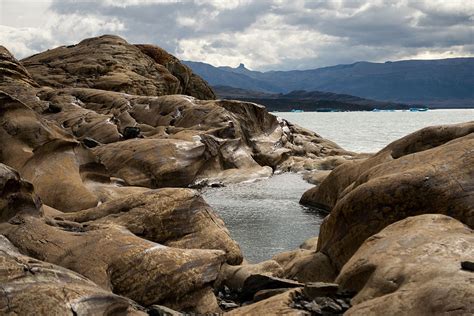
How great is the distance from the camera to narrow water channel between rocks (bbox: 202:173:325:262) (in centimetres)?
2662

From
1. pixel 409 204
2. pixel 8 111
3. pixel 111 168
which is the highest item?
pixel 8 111

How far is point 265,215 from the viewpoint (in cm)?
3375

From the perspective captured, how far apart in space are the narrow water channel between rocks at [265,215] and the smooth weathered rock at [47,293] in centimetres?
1241

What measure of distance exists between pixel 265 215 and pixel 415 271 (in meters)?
23.1

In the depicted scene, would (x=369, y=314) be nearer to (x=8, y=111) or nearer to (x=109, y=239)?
(x=109, y=239)

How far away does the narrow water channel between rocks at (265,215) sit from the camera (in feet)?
87.4

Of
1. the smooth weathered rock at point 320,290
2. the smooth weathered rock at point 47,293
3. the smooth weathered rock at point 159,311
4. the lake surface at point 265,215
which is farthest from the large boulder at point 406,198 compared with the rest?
the lake surface at point 265,215

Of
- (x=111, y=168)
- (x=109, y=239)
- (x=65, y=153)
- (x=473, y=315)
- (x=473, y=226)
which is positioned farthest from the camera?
(x=111, y=168)

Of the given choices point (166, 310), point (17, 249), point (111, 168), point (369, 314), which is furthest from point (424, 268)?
point (111, 168)

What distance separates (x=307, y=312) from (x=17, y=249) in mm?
7241

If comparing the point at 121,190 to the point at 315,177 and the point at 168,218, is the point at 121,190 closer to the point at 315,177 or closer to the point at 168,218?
the point at 168,218

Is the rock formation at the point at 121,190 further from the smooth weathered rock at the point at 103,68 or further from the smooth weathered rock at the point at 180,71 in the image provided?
the smooth weathered rock at the point at 180,71

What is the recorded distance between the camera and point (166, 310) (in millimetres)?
13008

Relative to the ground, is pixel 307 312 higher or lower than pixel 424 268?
lower
